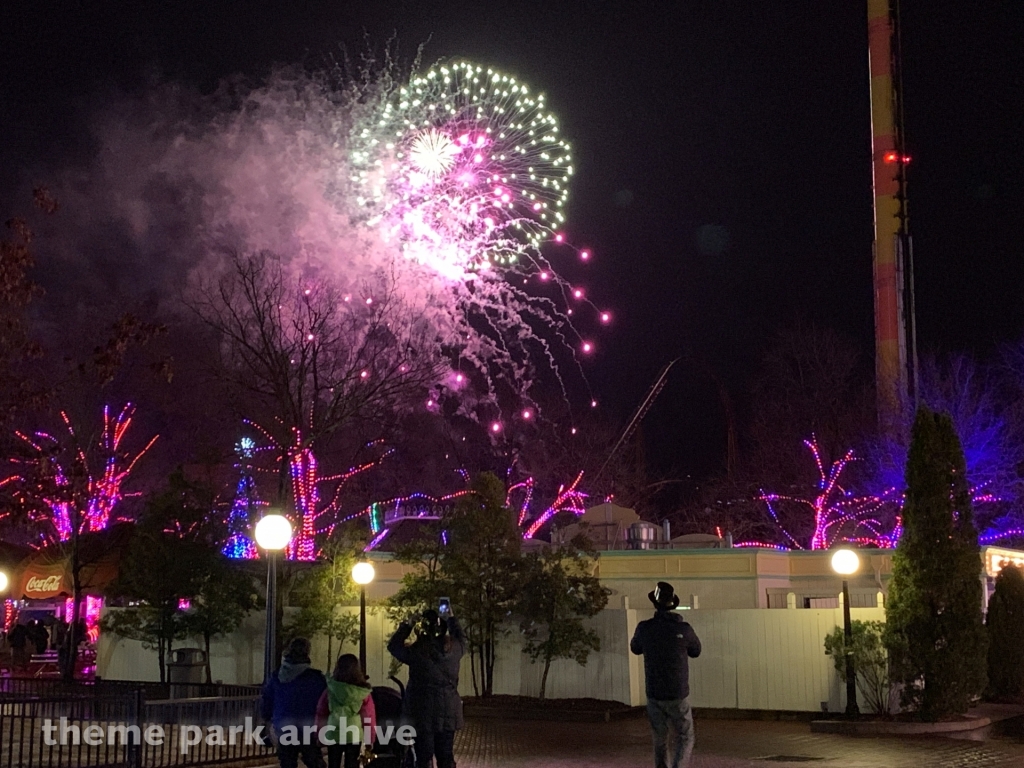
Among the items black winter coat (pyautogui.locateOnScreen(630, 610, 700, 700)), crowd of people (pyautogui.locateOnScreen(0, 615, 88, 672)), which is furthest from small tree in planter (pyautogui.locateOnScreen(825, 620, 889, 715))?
crowd of people (pyautogui.locateOnScreen(0, 615, 88, 672))

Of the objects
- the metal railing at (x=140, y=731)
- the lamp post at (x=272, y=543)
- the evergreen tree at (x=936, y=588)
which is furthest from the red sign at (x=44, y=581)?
the evergreen tree at (x=936, y=588)

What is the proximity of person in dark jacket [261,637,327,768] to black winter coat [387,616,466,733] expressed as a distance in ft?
2.33

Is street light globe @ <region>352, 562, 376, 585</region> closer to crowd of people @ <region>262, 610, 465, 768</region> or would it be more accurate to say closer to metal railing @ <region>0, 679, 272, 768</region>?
metal railing @ <region>0, 679, 272, 768</region>

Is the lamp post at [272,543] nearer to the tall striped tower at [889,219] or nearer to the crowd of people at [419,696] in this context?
the crowd of people at [419,696]

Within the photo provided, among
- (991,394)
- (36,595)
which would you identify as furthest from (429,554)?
(991,394)

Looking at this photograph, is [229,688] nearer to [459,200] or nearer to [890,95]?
[459,200]

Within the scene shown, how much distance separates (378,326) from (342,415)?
15.4ft

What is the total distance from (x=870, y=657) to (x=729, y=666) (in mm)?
2696

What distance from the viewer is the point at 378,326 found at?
3253cm

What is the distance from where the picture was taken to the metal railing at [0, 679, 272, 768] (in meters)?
12.5

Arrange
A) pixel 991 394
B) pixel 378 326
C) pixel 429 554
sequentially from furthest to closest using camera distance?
pixel 991 394 → pixel 378 326 → pixel 429 554

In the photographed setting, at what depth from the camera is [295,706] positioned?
31.6 feet

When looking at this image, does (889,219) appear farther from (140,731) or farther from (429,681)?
(429,681)

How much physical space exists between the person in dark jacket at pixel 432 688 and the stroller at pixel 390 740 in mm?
215
